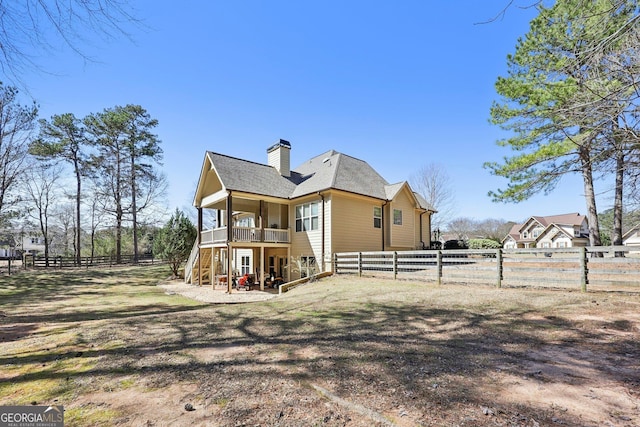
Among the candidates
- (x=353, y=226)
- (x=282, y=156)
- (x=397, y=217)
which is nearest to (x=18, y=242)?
(x=282, y=156)

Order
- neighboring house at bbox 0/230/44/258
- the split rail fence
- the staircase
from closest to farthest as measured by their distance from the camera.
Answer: the staircase
the split rail fence
neighboring house at bbox 0/230/44/258

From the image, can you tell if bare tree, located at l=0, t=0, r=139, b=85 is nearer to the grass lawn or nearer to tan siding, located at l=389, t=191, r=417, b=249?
the grass lawn

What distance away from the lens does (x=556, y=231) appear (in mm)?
45000

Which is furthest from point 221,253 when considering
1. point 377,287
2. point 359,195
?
point 377,287

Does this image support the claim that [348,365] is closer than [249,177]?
Yes

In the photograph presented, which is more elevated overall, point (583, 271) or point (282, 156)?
point (282, 156)

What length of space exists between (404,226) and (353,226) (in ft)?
15.3

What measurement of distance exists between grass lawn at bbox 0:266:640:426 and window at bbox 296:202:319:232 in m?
8.82

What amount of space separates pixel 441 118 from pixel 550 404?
1856 centimetres

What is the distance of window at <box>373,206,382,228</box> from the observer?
17.8 meters

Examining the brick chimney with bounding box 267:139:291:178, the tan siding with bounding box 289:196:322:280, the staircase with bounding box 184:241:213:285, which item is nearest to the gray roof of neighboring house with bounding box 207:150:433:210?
the brick chimney with bounding box 267:139:291:178

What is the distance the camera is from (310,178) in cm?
1827

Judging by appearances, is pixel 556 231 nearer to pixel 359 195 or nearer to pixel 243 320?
pixel 359 195

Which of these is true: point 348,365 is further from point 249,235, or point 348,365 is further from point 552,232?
point 552,232
